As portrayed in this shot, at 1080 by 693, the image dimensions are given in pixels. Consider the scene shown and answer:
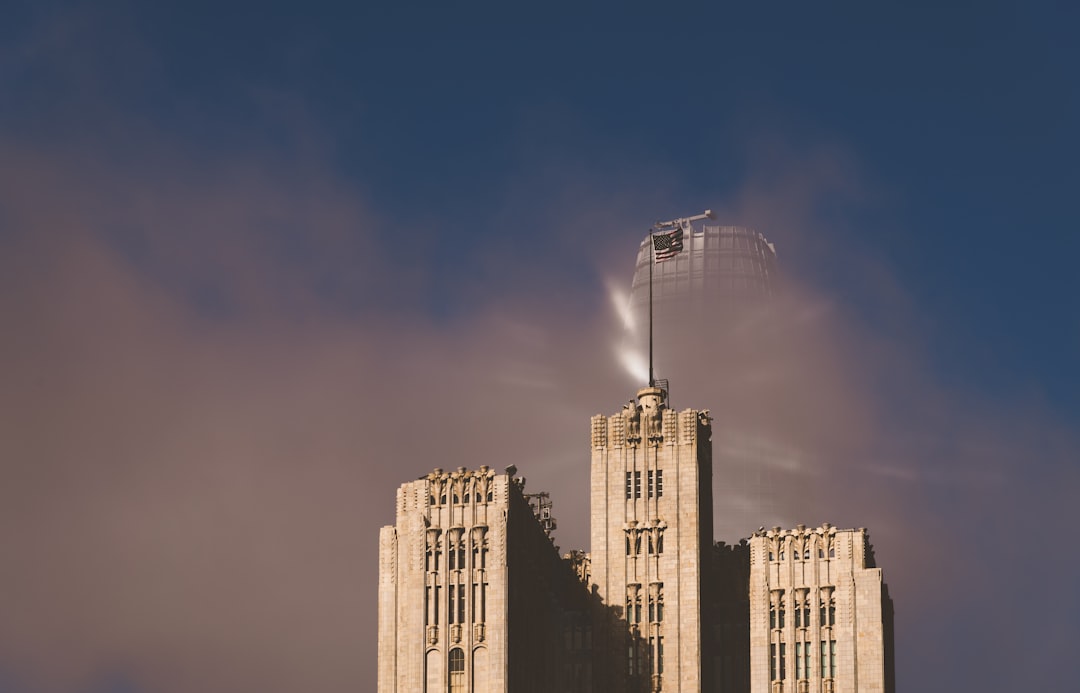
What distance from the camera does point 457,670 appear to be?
16650cm

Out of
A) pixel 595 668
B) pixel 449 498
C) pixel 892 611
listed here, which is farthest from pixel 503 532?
pixel 892 611

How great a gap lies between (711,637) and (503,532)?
2078 cm

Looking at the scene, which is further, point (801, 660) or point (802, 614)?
point (802, 614)

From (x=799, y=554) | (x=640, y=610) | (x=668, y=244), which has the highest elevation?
(x=668, y=244)

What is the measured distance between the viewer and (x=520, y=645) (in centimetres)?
17062

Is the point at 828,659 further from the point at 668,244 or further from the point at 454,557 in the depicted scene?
the point at 668,244

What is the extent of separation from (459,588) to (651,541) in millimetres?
18950

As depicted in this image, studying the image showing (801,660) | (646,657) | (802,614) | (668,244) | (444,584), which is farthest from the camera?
(668,244)

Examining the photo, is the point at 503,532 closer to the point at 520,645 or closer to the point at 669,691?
the point at 520,645

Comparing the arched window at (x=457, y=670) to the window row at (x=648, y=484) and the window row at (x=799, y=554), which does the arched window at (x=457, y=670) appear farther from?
the window row at (x=799, y=554)

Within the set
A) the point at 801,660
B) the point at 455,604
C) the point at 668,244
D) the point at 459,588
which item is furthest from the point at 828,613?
the point at 668,244

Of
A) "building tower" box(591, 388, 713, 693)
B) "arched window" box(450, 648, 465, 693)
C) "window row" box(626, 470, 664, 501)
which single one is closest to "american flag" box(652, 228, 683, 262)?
"building tower" box(591, 388, 713, 693)

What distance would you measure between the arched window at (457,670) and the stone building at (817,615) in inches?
868

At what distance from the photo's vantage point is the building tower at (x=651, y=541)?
582ft
